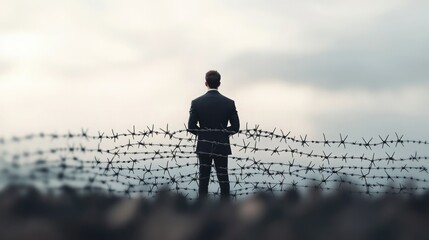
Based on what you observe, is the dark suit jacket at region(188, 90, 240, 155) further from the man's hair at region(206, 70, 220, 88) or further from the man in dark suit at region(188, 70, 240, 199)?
the man's hair at region(206, 70, 220, 88)

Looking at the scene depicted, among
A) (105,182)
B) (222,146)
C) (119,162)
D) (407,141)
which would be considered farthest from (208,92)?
(105,182)

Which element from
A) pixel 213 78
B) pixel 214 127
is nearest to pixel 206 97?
pixel 213 78

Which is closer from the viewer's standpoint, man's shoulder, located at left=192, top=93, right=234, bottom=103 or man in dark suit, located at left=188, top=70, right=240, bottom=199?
man in dark suit, located at left=188, top=70, right=240, bottom=199

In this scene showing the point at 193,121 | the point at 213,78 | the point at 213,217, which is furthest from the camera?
the point at 213,78

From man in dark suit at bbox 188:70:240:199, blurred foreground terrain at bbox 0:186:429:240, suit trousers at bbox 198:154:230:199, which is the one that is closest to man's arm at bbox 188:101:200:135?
man in dark suit at bbox 188:70:240:199

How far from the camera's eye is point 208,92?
11.4 meters

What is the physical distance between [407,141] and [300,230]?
682 cm

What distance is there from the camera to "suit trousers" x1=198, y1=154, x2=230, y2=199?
11.3 m

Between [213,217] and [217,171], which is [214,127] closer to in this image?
[217,171]

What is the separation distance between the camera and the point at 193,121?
37.1ft

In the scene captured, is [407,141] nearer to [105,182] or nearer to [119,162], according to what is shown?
[119,162]

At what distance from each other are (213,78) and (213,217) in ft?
22.0

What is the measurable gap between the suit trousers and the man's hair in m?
0.97

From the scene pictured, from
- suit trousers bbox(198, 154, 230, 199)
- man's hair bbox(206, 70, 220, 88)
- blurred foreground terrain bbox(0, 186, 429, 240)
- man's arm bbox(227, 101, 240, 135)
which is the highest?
man's hair bbox(206, 70, 220, 88)
